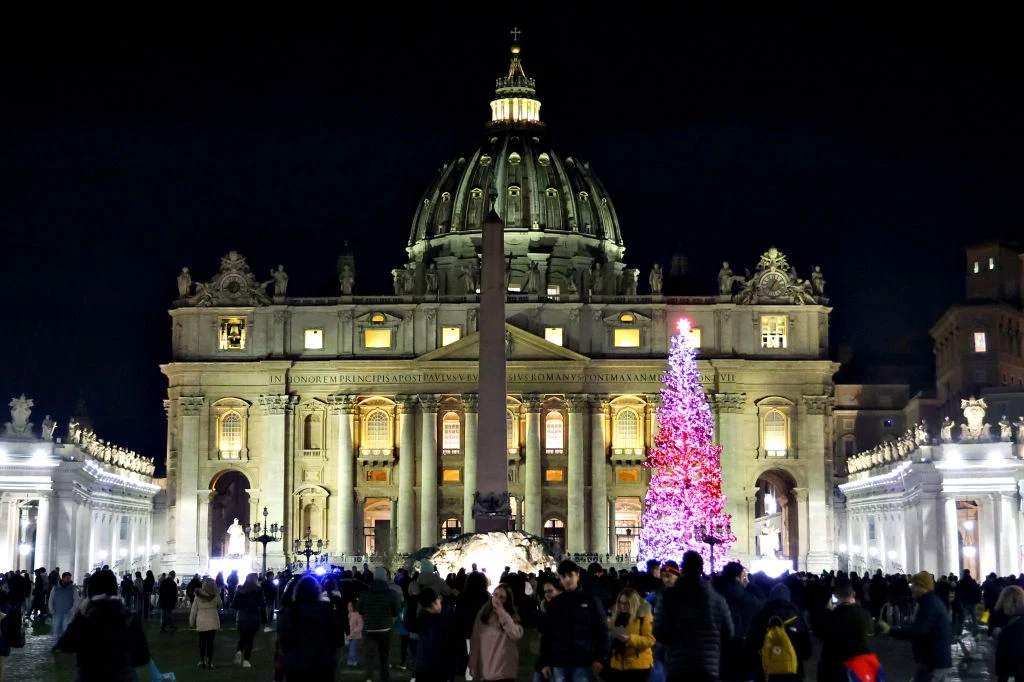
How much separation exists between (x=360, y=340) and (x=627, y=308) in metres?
14.6

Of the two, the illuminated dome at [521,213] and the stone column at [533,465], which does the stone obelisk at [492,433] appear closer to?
the stone column at [533,465]

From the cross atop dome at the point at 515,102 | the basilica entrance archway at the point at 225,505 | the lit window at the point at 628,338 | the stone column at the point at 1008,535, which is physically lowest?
the stone column at the point at 1008,535

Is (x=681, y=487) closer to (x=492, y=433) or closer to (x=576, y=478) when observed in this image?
(x=492, y=433)

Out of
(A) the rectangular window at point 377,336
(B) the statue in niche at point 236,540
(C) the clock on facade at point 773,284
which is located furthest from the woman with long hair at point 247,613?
(C) the clock on facade at point 773,284

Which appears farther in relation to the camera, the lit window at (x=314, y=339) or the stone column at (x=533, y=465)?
the lit window at (x=314, y=339)

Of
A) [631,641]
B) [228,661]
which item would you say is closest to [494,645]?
[631,641]

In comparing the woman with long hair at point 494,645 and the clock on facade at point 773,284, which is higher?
the clock on facade at point 773,284

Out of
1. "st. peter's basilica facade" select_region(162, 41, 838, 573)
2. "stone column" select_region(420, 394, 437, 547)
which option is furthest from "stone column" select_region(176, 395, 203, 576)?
"stone column" select_region(420, 394, 437, 547)

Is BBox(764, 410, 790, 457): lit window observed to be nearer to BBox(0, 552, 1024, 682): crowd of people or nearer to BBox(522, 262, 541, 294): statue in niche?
BBox(522, 262, 541, 294): statue in niche

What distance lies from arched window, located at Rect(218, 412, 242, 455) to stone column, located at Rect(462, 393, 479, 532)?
12.4 metres

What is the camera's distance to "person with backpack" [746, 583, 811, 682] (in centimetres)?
1884

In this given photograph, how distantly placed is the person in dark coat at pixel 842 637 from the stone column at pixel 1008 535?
45732 mm

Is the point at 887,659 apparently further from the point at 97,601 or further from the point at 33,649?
the point at 97,601

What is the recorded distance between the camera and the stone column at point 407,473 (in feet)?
324
